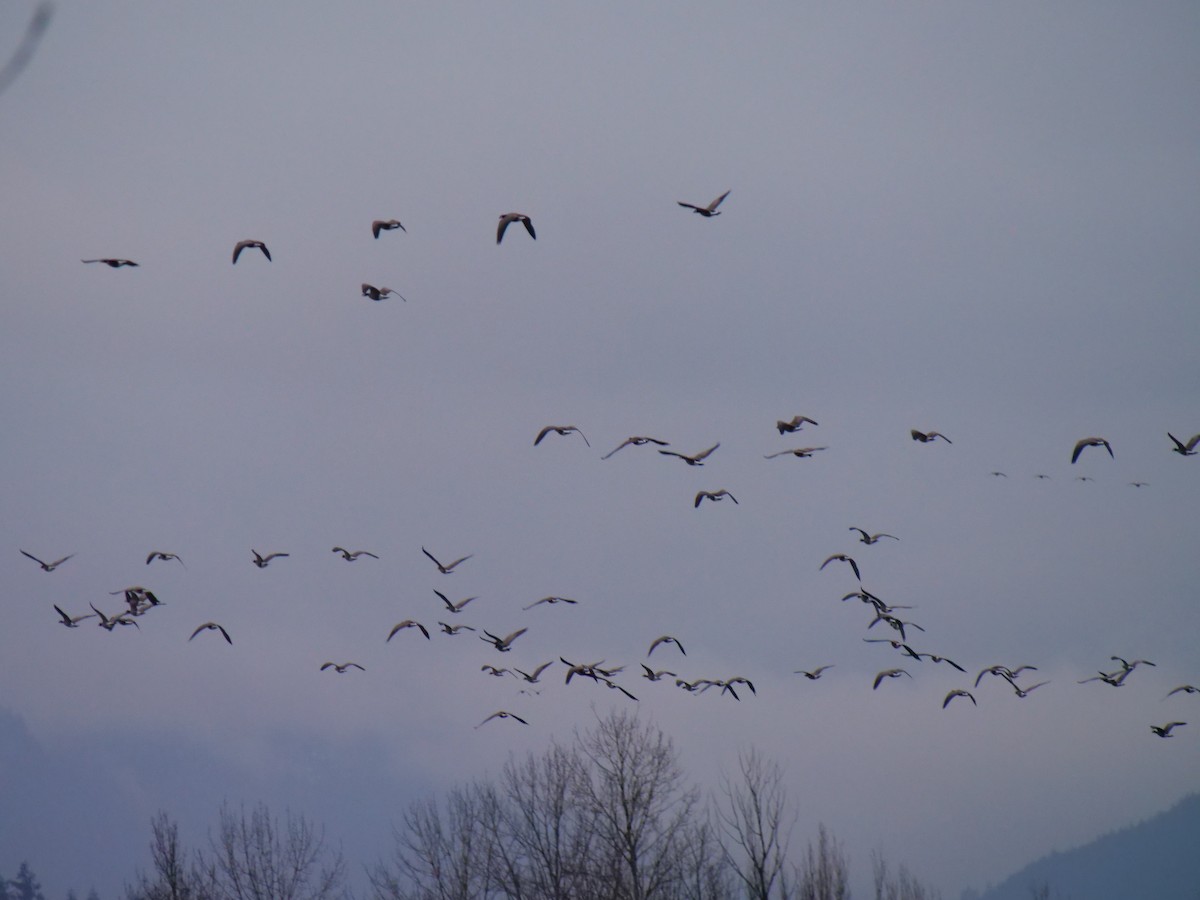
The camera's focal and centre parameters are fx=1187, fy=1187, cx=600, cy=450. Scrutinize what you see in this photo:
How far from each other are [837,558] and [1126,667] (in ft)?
21.4

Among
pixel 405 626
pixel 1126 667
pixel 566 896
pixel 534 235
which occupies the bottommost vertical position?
pixel 566 896

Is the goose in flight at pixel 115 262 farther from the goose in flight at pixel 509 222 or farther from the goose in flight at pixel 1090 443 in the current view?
the goose in flight at pixel 1090 443

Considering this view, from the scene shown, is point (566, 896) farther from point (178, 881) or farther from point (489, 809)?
point (178, 881)

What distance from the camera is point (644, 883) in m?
36.7

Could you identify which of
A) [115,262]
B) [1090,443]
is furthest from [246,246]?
[1090,443]

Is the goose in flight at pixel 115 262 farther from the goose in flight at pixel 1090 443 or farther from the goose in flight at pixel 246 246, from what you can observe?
the goose in flight at pixel 1090 443

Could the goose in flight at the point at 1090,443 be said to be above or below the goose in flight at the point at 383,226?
below

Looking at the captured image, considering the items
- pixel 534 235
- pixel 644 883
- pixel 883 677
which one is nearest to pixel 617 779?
pixel 644 883

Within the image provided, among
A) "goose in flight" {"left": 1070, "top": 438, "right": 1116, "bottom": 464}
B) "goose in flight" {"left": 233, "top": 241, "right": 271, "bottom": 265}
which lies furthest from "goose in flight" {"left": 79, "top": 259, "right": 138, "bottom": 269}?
"goose in flight" {"left": 1070, "top": 438, "right": 1116, "bottom": 464}

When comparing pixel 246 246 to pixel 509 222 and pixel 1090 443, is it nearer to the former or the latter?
pixel 509 222

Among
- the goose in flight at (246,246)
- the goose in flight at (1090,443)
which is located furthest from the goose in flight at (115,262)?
the goose in flight at (1090,443)

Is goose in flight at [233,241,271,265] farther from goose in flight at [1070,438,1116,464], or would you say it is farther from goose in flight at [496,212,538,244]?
goose in flight at [1070,438,1116,464]

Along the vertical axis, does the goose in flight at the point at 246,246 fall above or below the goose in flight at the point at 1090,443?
above

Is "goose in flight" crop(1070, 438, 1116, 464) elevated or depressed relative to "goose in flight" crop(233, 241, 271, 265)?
depressed
